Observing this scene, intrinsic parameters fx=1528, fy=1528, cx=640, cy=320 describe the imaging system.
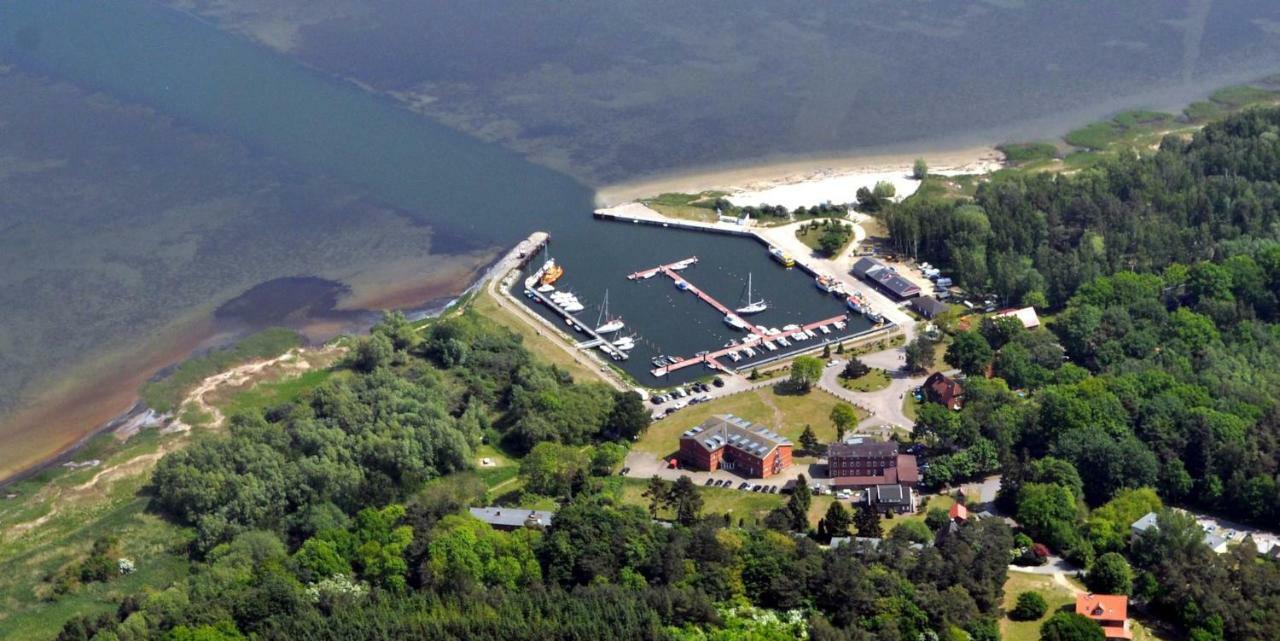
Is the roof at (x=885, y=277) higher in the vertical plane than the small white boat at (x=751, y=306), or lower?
higher

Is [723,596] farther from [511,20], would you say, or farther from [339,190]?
[511,20]

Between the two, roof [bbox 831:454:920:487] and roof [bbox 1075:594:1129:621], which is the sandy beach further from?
roof [bbox 1075:594:1129:621]

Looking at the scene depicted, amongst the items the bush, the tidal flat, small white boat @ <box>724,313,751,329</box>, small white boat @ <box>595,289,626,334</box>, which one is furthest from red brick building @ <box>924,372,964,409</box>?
the tidal flat

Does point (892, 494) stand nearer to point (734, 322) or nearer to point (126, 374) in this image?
point (734, 322)

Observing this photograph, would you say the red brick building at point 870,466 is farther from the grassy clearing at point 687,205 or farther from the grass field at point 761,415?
the grassy clearing at point 687,205

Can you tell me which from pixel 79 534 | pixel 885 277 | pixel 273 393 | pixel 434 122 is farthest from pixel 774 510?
pixel 434 122

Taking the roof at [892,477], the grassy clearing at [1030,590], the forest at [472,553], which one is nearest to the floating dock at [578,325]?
the forest at [472,553]
